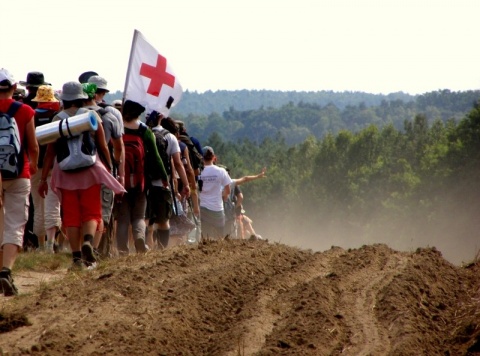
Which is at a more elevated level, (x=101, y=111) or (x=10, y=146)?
(x=101, y=111)

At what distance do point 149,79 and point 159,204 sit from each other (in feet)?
6.35

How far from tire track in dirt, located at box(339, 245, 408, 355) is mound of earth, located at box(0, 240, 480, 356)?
0.01 m

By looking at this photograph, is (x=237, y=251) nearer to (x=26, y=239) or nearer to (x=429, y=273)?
(x=429, y=273)

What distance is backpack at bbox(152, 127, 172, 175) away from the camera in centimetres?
1270

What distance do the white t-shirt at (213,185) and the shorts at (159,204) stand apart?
3271 millimetres

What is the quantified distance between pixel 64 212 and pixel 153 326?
311cm

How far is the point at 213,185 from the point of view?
1575cm

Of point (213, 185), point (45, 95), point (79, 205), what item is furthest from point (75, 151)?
point (213, 185)

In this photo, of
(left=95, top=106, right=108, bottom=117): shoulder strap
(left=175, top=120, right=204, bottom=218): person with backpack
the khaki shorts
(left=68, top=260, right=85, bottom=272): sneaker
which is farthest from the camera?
(left=175, top=120, right=204, bottom=218): person with backpack

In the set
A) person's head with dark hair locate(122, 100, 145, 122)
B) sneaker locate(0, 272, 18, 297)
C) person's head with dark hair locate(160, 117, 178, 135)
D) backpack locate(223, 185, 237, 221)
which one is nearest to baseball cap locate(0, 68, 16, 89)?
sneaker locate(0, 272, 18, 297)

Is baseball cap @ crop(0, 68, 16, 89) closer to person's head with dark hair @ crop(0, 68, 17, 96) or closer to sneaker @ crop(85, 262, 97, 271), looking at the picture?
person's head with dark hair @ crop(0, 68, 17, 96)

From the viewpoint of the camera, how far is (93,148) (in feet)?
33.4

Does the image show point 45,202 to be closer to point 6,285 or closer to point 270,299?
point 6,285

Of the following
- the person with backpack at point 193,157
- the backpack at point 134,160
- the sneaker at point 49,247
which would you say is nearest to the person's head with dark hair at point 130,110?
the backpack at point 134,160
